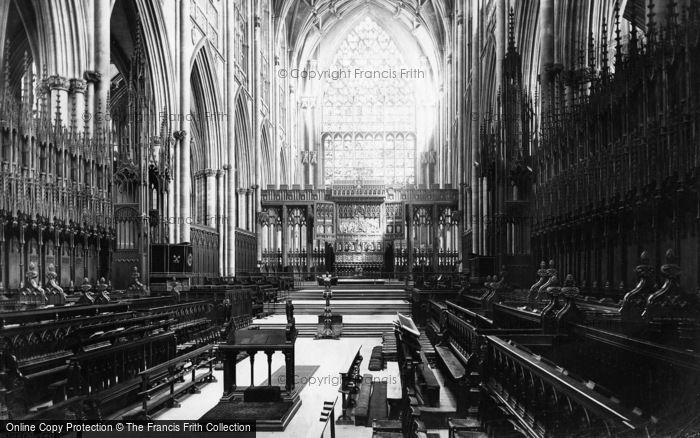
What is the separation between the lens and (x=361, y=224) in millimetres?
30391

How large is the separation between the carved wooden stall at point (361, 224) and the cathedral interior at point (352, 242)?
0.12 metres

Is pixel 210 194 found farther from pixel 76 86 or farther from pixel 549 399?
pixel 549 399

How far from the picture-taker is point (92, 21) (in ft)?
48.6

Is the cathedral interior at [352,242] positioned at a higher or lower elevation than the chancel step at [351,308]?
higher

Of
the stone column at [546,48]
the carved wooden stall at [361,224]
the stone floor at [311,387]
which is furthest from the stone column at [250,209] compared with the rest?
the stone column at [546,48]

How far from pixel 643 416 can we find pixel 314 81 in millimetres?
43862

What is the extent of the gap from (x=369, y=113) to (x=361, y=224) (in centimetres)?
1653

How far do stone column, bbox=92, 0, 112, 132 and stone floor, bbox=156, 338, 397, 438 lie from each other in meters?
7.39

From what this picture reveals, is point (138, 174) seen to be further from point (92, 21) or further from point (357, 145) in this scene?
point (357, 145)

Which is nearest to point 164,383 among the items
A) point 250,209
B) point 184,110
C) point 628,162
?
point 628,162

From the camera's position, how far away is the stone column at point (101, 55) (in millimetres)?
14688

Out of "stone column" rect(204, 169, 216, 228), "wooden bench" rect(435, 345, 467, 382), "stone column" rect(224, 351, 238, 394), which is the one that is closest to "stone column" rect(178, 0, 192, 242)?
"stone column" rect(204, 169, 216, 228)

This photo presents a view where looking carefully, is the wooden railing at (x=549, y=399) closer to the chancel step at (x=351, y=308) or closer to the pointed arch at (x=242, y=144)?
the chancel step at (x=351, y=308)

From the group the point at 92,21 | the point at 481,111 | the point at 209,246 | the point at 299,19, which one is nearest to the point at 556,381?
the point at 92,21
